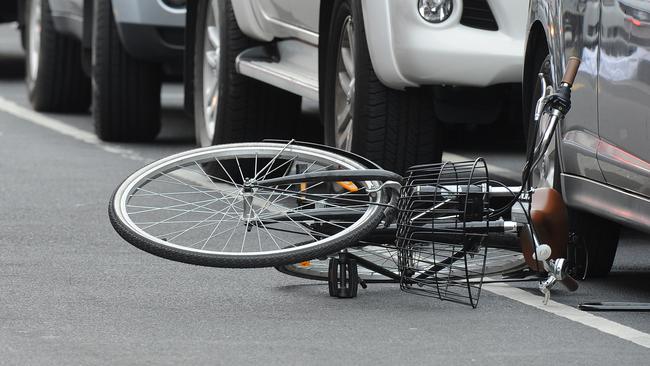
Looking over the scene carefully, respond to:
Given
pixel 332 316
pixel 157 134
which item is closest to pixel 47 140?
pixel 157 134

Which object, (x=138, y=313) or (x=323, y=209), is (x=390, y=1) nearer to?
(x=323, y=209)

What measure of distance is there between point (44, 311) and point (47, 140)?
253 inches

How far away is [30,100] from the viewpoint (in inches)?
578

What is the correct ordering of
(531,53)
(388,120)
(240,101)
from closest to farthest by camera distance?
(531,53), (388,120), (240,101)

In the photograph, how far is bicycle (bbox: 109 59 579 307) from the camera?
5863 mm

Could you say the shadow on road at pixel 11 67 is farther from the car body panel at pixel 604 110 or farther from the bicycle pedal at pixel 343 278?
the bicycle pedal at pixel 343 278

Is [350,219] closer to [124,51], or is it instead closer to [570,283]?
[570,283]

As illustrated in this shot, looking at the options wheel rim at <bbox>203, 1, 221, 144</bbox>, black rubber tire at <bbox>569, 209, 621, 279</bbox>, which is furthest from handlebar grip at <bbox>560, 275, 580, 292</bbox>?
wheel rim at <bbox>203, 1, 221, 144</bbox>

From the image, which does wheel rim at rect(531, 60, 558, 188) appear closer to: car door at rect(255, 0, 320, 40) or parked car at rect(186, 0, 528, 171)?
parked car at rect(186, 0, 528, 171)

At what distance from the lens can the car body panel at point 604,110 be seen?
5.84 metres

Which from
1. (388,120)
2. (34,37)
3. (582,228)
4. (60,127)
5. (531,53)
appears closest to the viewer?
(582,228)

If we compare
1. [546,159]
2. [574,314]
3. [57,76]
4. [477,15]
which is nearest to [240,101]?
[477,15]

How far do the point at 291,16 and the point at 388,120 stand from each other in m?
1.40

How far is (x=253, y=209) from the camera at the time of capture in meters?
6.08
